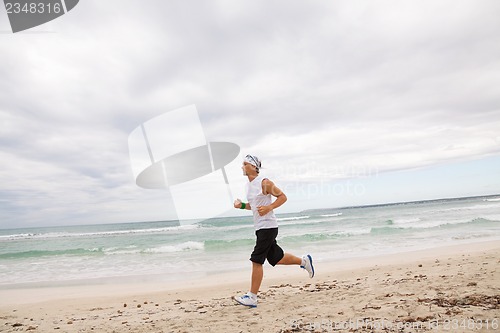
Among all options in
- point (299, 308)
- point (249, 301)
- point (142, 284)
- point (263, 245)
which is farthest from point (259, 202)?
point (142, 284)

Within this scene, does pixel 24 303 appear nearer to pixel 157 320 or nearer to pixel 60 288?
pixel 60 288

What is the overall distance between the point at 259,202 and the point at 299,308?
1410 millimetres

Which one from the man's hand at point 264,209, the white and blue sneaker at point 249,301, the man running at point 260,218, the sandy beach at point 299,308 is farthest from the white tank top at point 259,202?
the sandy beach at point 299,308

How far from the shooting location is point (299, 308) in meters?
4.19

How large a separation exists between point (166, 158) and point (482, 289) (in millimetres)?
5529

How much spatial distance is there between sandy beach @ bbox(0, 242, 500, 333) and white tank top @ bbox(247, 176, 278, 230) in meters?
1.06

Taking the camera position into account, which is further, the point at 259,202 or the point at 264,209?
the point at 259,202

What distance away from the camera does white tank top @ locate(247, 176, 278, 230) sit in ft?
14.5

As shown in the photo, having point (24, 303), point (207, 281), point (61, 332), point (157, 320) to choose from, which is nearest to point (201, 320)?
point (157, 320)

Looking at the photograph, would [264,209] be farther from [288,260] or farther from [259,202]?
[288,260]

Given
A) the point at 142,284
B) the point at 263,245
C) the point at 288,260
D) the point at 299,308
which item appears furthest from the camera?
the point at 142,284

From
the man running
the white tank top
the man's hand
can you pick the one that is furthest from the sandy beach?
the man's hand

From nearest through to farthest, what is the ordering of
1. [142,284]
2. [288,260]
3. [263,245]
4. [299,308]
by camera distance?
[299,308] → [263,245] → [288,260] → [142,284]

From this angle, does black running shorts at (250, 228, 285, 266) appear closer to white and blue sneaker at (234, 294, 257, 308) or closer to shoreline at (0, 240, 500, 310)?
white and blue sneaker at (234, 294, 257, 308)
